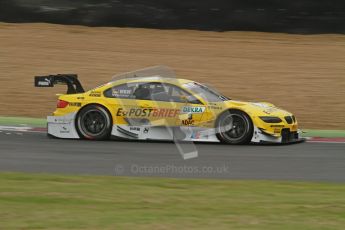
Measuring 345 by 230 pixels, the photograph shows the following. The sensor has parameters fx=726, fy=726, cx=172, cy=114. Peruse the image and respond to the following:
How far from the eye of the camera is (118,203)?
287 inches

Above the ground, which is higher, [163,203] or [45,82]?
[45,82]

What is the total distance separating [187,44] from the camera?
22.2 meters

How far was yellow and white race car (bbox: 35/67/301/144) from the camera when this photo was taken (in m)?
12.3

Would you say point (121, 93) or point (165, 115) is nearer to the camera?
point (165, 115)

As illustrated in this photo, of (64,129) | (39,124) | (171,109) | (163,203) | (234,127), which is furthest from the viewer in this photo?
(39,124)

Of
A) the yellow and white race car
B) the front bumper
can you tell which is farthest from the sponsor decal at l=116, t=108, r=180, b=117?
the front bumper

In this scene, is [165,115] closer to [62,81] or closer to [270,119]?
[270,119]

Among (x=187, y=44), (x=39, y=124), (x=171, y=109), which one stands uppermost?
(x=187, y=44)

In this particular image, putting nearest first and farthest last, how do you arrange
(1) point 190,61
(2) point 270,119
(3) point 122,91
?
(2) point 270,119
(3) point 122,91
(1) point 190,61

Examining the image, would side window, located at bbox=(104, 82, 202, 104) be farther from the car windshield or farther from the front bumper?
the front bumper

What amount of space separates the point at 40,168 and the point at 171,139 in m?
3.14

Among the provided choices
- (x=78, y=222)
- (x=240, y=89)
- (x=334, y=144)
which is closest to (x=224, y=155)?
(x=334, y=144)

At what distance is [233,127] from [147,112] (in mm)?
1528

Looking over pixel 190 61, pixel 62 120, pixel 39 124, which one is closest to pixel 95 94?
pixel 62 120
